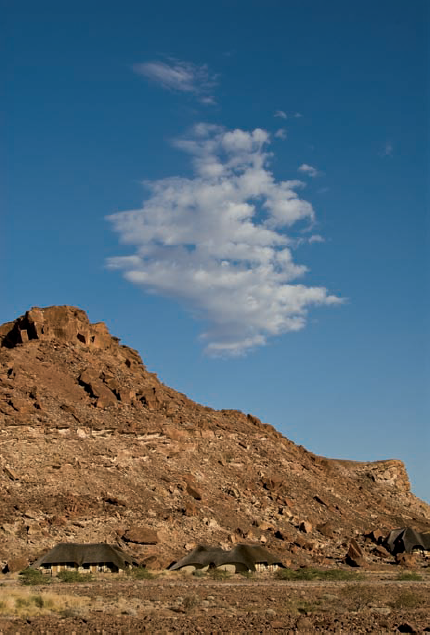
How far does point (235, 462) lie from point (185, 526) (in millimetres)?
13912

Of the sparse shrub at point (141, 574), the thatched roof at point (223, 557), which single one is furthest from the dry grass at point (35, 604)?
the thatched roof at point (223, 557)

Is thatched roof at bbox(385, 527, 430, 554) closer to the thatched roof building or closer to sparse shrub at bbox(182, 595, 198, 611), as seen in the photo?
the thatched roof building

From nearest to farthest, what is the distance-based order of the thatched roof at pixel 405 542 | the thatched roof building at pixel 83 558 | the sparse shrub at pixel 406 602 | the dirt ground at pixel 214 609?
the dirt ground at pixel 214 609 < the sparse shrub at pixel 406 602 < the thatched roof building at pixel 83 558 < the thatched roof at pixel 405 542

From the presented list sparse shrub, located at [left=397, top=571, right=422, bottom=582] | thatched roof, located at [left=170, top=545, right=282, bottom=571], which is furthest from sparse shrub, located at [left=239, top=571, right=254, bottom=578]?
sparse shrub, located at [left=397, top=571, right=422, bottom=582]

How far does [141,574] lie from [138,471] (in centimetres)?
1687

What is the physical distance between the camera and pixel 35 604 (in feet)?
86.0

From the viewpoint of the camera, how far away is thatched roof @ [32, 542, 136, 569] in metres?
43.3

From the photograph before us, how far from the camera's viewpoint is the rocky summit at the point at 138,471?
167ft

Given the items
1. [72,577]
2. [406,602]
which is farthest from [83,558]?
[406,602]

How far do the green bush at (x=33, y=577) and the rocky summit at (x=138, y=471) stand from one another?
1.87m

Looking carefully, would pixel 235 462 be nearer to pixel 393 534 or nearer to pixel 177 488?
pixel 177 488

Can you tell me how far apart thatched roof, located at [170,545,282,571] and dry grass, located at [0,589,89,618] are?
18.1 meters

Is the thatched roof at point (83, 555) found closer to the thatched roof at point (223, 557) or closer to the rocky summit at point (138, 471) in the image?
the rocky summit at point (138, 471)

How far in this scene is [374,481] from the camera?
91.2m
